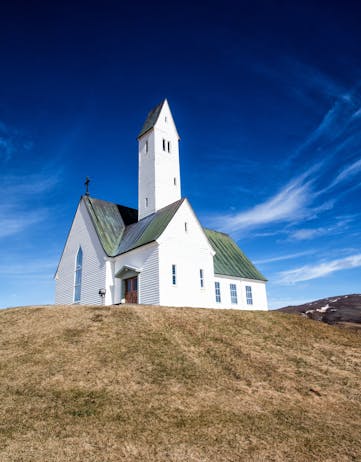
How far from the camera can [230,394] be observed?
39.2 feet

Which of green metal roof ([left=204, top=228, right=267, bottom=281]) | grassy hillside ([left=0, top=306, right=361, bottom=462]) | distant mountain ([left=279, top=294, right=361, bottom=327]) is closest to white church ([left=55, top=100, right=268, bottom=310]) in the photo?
green metal roof ([left=204, top=228, right=267, bottom=281])

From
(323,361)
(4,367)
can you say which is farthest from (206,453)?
(323,361)

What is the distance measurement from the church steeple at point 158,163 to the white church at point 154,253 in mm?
82

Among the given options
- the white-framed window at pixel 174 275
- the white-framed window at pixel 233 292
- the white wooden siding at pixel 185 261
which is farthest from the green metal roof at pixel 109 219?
the white-framed window at pixel 233 292

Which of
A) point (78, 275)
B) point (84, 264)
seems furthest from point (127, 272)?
point (78, 275)

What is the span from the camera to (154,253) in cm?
2452

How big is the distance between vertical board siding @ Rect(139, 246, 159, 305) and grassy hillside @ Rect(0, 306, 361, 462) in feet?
10.7

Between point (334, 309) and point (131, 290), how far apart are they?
18666mm

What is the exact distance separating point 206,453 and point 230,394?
150 inches

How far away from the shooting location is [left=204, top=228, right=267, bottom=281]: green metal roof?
107ft

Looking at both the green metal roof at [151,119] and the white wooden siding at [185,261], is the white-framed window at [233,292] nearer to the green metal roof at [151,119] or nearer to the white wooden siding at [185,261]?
the white wooden siding at [185,261]

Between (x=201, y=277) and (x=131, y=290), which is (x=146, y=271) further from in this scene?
(x=201, y=277)

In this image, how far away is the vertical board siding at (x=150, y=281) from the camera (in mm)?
23859

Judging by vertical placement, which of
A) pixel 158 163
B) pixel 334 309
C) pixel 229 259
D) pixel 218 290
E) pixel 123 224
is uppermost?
pixel 158 163
